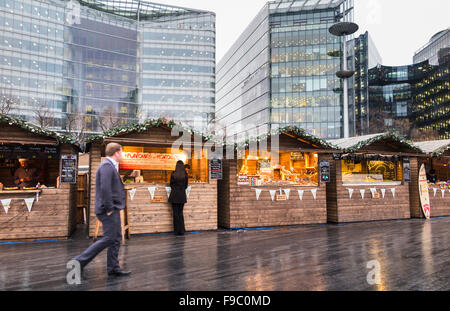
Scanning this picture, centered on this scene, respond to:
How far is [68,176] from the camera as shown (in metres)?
7.95

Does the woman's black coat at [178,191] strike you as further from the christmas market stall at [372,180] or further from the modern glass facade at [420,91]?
the modern glass facade at [420,91]

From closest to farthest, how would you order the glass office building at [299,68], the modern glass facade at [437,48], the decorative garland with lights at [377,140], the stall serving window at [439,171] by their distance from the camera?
the decorative garland with lights at [377,140]
the stall serving window at [439,171]
the glass office building at [299,68]
the modern glass facade at [437,48]

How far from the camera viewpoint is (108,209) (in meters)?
4.07

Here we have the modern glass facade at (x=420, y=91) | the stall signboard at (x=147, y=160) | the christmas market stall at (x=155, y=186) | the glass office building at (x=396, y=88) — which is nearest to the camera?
the christmas market stall at (x=155, y=186)

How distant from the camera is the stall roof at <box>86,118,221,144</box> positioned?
25.9ft

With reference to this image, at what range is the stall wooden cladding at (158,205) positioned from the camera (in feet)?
26.6

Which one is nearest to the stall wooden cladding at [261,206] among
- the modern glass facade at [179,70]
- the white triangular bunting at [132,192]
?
the white triangular bunting at [132,192]

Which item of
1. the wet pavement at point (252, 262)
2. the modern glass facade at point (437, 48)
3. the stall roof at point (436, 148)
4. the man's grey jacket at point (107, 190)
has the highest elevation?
the modern glass facade at point (437, 48)

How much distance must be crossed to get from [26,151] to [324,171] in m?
8.29

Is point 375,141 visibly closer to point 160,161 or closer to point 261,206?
point 261,206

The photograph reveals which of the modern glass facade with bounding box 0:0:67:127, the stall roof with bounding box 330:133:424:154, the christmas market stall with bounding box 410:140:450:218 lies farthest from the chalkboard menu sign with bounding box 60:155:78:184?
the modern glass facade with bounding box 0:0:67:127

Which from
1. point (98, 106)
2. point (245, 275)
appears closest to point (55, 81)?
point (98, 106)

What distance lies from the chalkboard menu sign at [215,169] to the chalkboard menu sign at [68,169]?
3.53 m
